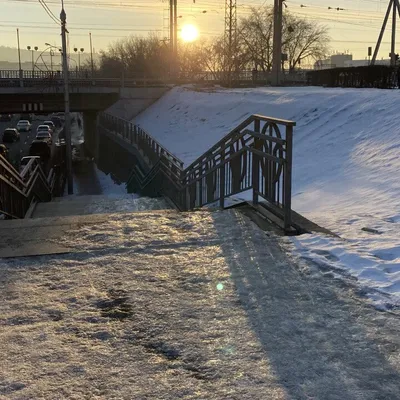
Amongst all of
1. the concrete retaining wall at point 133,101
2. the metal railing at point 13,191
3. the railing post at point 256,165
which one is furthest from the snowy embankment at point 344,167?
the concrete retaining wall at point 133,101

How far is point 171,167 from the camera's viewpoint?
48.1 ft

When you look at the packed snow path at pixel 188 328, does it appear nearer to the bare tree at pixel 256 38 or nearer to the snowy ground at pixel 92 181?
the snowy ground at pixel 92 181

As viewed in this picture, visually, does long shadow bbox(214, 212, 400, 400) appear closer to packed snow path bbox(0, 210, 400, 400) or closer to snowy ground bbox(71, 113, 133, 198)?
packed snow path bbox(0, 210, 400, 400)

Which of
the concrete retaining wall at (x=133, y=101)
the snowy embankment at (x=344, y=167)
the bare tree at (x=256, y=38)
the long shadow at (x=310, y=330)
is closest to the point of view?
the long shadow at (x=310, y=330)

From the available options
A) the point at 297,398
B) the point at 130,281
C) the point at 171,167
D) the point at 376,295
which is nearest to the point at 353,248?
the point at 376,295

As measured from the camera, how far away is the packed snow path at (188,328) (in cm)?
310

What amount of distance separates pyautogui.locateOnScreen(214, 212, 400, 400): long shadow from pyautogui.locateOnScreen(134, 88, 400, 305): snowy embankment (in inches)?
15.7

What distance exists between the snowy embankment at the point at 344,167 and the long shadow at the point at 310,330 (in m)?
0.40

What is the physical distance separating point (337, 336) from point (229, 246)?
2256 mm

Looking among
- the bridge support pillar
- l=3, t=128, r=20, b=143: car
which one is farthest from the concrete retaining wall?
l=3, t=128, r=20, b=143: car

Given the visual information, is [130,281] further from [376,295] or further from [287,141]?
[287,141]

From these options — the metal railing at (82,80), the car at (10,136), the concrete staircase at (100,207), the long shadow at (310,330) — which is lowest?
the car at (10,136)

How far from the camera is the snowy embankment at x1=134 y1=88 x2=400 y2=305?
17.2ft

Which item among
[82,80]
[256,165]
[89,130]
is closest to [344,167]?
[256,165]
